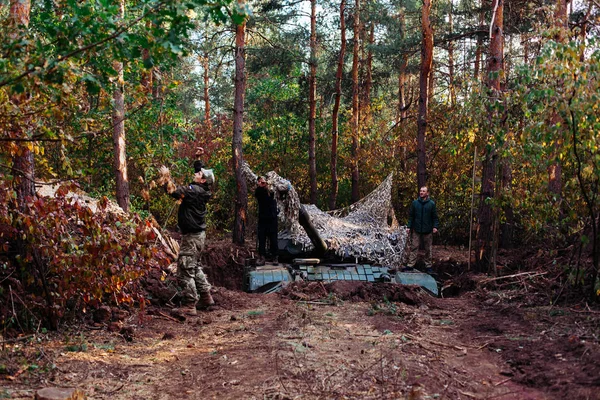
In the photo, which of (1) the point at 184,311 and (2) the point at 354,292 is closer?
(1) the point at 184,311

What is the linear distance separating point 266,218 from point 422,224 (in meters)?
2.99

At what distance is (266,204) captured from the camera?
12.0 m

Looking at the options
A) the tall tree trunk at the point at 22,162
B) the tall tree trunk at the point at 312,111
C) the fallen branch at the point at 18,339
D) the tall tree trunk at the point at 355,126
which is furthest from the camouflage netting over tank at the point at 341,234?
the tall tree trunk at the point at 355,126

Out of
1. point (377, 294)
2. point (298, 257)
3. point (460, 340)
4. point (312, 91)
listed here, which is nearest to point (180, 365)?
point (460, 340)

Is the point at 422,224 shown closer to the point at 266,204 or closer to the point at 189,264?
the point at 266,204

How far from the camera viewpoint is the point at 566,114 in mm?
6246

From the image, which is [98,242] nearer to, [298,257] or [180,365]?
[180,365]

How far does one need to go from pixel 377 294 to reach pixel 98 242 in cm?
465

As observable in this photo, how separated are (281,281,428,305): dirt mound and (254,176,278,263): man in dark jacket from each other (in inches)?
86.8

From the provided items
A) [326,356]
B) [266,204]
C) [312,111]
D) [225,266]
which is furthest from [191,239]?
[312,111]

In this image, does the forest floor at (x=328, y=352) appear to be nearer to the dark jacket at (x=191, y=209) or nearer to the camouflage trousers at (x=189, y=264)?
the camouflage trousers at (x=189, y=264)

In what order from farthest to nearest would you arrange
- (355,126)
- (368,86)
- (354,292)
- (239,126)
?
(368,86) < (355,126) < (239,126) < (354,292)

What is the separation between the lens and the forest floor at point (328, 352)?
15.7ft

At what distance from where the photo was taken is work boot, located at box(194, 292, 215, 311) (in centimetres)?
830
